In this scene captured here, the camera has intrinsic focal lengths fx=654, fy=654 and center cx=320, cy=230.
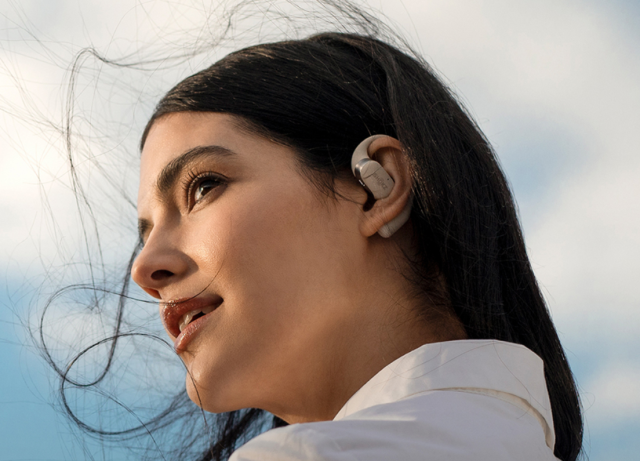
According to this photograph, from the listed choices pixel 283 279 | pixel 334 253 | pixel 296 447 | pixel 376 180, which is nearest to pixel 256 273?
pixel 283 279

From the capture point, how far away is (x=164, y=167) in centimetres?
218

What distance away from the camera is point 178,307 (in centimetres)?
206

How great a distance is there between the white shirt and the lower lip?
0.50 m

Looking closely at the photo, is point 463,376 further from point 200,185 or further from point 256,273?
point 200,185

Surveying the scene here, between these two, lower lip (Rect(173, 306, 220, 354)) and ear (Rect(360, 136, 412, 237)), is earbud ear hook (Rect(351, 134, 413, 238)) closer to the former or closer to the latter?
ear (Rect(360, 136, 412, 237))

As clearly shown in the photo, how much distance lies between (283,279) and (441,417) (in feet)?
2.18

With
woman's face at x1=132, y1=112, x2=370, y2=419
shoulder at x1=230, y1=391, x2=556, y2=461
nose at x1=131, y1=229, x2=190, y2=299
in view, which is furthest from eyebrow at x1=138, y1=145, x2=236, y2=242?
shoulder at x1=230, y1=391, x2=556, y2=461

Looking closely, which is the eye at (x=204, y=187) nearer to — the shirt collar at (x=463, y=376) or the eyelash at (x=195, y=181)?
the eyelash at (x=195, y=181)

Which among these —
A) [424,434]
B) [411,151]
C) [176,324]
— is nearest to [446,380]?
[424,434]

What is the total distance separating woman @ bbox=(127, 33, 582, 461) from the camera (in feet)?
6.19

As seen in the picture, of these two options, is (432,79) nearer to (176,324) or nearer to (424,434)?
(176,324)

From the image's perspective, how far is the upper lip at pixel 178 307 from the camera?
6.48 ft

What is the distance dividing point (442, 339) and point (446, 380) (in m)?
0.40

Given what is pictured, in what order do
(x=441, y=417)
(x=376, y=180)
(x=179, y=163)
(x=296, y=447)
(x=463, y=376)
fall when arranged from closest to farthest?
(x=296, y=447) → (x=441, y=417) → (x=463, y=376) → (x=376, y=180) → (x=179, y=163)
